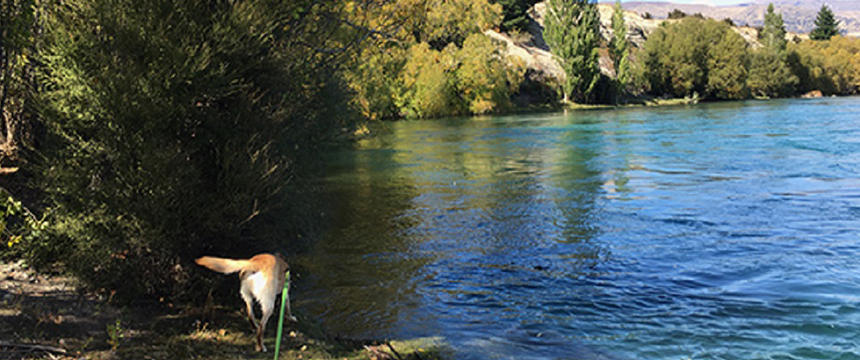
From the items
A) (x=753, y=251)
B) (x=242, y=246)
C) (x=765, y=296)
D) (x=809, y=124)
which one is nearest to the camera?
(x=242, y=246)

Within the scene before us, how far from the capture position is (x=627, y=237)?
12.0m

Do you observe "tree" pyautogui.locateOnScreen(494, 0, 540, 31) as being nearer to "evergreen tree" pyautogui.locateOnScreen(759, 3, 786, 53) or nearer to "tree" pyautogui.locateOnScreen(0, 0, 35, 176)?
"evergreen tree" pyautogui.locateOnScreen(759, 3, 786, 53)

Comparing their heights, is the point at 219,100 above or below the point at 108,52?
below

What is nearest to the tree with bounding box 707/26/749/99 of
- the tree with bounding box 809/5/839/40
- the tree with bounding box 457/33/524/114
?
the tree with bounding box 457/33/524/114

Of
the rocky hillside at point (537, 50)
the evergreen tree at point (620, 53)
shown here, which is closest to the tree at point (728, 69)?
the rocky hillside at point (537, 50)

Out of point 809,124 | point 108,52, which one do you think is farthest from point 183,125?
point 809,124

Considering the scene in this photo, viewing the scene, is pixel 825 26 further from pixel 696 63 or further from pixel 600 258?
pixel 600 258

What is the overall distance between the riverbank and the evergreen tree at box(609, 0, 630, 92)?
2876 inches

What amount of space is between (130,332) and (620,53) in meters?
77.8

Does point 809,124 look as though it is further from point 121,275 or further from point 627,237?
point 121,275

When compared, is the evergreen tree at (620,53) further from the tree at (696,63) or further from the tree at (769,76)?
the tree at (769,76)

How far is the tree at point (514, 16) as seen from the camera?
3297 inches

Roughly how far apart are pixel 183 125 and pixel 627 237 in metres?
8.08

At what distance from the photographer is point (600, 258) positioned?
10508 millimetres
